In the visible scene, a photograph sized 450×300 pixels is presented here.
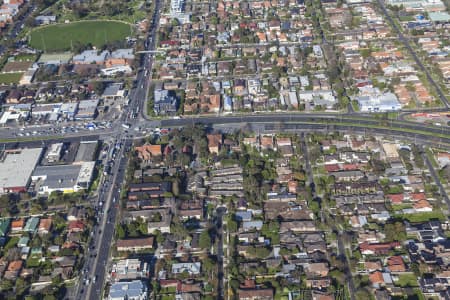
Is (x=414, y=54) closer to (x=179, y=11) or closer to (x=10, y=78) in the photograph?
(x=179, y=11)

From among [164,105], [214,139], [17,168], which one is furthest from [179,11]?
[17,168]

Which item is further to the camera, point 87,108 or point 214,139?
point 87,108

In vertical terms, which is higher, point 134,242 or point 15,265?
point 134,242

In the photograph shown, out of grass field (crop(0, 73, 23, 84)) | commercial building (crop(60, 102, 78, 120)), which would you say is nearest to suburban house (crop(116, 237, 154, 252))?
commercial building (crop(60, 102, 78, 120))

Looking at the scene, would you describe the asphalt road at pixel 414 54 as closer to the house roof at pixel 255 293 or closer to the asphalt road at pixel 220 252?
the asphalt road at pixel 220 252

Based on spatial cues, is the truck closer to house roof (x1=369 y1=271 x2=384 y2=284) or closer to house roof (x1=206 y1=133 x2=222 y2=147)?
house roof (x1=206 y1=133 x2=222 y2=147)

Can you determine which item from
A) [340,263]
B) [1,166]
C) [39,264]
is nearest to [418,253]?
[340,263]

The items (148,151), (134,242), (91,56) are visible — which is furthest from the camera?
(91,56)
